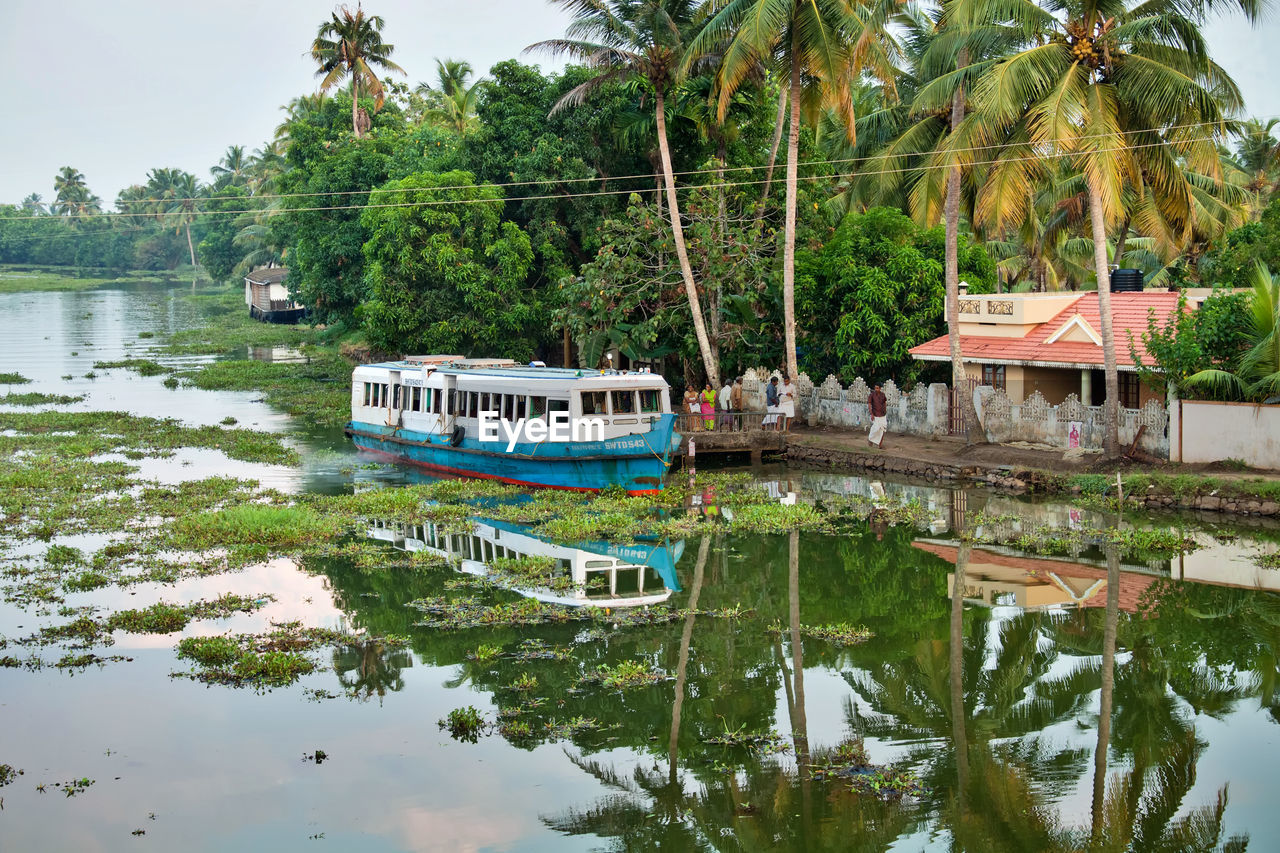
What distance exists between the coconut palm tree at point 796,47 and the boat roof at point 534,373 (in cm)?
683

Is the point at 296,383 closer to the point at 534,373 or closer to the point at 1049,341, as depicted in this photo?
the point at 534,373

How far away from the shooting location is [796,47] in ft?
96.5

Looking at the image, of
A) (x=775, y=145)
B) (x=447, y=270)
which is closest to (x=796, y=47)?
(x=775, y=145)

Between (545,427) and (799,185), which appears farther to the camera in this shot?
(799,185)

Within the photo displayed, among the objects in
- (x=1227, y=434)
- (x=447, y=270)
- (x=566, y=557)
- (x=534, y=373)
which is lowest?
(x=566, y=557)

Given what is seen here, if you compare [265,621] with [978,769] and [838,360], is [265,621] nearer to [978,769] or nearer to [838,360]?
[978,769]

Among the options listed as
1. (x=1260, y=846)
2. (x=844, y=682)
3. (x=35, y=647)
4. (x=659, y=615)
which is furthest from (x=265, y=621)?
(x=1260, y=846)

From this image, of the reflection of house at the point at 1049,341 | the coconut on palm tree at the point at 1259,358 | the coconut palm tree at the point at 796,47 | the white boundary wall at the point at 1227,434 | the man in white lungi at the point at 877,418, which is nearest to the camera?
the coconut on palm tree at the point at 1259,358

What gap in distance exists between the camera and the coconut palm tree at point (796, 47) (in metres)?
28.3

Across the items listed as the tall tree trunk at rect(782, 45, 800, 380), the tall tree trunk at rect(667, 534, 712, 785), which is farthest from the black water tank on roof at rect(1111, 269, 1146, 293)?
the tall tree trunk at rect(667, 534, 712, 785)

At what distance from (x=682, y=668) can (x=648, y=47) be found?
A: 21747 mm

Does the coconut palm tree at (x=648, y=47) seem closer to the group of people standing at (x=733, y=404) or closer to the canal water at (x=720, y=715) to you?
the group of people standing at (x=733, y=404)

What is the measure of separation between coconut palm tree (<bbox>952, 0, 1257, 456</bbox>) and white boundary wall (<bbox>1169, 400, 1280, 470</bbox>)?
302 centimetres

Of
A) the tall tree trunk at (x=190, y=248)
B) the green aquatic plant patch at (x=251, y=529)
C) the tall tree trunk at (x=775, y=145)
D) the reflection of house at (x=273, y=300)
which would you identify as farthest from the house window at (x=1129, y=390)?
the tall tree trunk at (x=190, y=248)
